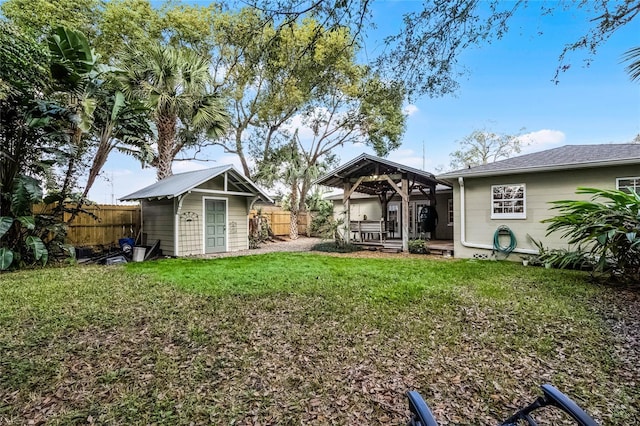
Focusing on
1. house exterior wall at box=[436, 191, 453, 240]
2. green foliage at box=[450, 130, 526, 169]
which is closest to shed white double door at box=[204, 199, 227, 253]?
house exterior wall at box=[436, 191, 453, 240]

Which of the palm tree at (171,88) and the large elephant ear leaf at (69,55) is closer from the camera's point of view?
the large elephant ear leaf at (69,55)

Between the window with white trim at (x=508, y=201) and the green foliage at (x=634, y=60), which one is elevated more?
the green foliage at (x=634, y=60)

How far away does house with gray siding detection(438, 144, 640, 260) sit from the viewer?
762 cm

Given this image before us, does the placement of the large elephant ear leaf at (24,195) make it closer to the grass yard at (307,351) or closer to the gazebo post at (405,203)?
the grass yard at (307,351)

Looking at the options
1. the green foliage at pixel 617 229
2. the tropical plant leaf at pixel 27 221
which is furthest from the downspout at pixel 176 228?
the green foliage at pixel 617 229

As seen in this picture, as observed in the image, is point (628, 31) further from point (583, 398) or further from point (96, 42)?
point (96, 42)

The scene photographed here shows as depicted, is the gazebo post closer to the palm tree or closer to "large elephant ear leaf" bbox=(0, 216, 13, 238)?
the palm tree

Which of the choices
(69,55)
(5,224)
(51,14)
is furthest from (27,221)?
(51,14)

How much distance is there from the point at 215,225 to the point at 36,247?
201 inches

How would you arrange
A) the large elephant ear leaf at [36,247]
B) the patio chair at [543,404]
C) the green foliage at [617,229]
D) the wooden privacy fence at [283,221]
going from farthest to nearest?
the wooden privacy fence at [283,221] < the large elephant ear leaf at [36,247] < the green foliage at [617,229] < the patio chair at [543,404]

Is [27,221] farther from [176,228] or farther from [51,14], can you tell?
[51,14]

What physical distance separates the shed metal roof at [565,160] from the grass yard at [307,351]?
3.43 metres

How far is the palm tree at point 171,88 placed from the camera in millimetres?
9953

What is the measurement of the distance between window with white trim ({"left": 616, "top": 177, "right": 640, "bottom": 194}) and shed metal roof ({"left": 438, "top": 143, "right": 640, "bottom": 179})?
565mm
